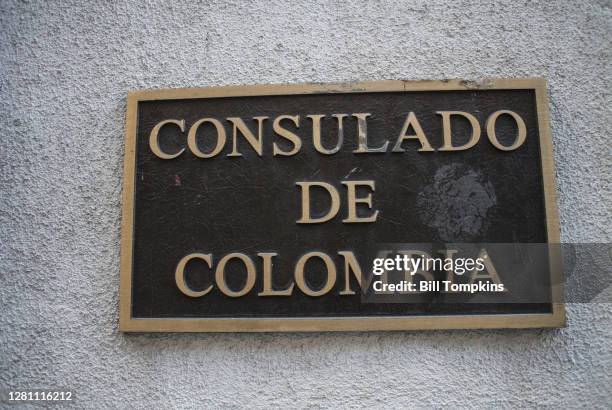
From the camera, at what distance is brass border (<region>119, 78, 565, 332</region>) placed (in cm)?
188

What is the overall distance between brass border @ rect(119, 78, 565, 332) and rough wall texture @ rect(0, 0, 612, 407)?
8 centimetres

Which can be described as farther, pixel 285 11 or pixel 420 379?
pixel 285 11

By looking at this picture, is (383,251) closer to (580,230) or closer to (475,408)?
(475,408)

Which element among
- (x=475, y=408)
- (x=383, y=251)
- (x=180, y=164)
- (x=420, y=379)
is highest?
(x=180, y=164)

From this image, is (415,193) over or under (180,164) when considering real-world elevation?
under

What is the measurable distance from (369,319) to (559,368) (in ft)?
2.85

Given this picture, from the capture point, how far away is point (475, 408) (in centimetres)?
190

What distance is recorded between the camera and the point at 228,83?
213 centimetres

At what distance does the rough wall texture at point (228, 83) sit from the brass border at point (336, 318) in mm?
82

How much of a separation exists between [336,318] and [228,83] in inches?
48.3

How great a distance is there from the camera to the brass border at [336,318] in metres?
1.88

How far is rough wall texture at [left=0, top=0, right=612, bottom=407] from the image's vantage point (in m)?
1.93

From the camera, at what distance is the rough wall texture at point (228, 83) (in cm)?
193

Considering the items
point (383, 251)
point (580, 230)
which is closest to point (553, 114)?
point (580, 230)
